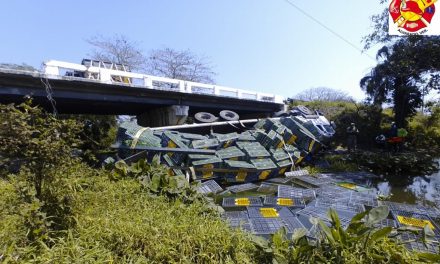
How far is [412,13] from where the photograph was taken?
8766 millimetres

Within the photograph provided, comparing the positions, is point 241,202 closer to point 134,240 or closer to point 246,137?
point 134,240

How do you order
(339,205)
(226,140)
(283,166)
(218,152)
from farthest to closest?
1. (283,166)
2. (226,140)
3. (218,152)
4. (339,205)

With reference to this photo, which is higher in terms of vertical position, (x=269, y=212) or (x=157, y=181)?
(x=157, y=181)

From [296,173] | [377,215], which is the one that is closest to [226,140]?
[296,173]

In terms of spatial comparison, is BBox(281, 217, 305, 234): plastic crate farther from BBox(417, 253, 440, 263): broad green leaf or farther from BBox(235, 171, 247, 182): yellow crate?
BBox(235, 171, 247, 182): yellow crate

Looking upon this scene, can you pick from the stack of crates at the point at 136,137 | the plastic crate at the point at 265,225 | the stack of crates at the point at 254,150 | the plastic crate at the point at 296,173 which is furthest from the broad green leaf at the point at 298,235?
the plastic crate at the point at 296,173

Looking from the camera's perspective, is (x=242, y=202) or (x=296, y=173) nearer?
(x=242, y=202)

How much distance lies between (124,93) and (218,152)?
4.63 meters

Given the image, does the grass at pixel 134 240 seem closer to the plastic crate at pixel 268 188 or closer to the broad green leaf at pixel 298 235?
the broad green leaf at pixel 298 235


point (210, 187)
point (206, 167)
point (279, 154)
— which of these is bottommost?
point (210, 187)

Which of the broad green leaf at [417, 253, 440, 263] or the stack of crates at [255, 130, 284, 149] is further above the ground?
the stack of crates at [255, 130, 284, 149]

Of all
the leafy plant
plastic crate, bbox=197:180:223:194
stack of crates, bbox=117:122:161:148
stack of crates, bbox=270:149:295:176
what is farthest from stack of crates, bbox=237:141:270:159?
the leafy plant

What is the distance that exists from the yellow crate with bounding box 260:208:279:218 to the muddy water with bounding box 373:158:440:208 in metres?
2.98

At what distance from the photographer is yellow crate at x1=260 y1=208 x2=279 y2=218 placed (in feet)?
13.8
